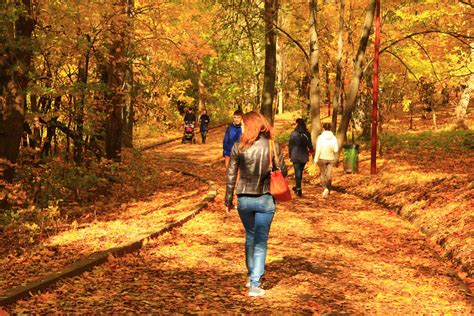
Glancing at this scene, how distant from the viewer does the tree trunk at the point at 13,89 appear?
10.2 meters

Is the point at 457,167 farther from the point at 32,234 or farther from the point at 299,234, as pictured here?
the point at 32,234

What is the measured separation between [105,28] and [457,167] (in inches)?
465

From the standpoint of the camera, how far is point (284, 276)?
7234mm

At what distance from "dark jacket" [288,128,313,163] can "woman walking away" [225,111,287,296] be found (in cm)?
785

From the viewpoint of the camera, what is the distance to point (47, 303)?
5848 mm

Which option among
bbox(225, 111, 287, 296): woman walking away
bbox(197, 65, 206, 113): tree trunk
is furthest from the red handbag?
bbox(197, 65, 206, 113): tree trunk

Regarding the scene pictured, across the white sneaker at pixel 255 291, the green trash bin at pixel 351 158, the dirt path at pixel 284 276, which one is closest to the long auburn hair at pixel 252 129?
the white sneaker at pixel 255 291

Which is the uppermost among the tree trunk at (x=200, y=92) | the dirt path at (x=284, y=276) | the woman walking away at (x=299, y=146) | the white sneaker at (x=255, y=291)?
the tree trunk at (x=200, y=92)

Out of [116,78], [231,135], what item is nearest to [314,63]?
[116,78]

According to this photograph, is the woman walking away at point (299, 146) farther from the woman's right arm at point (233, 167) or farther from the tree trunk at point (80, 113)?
the woman's right arm at point (233, 167)

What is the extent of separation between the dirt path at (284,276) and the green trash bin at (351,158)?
6.60m

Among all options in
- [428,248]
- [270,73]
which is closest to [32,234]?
[428,248]

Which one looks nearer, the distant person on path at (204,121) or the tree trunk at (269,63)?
the tree trunk at (269,63)

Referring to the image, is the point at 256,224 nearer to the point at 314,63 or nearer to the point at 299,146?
the point at 299,146
